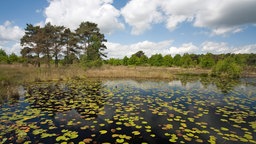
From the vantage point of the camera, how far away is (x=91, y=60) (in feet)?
82.4

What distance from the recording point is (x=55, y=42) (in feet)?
102

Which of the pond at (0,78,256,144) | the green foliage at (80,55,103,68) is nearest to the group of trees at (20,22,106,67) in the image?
the green foliage at (80,55,103,68)

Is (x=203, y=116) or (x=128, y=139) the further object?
(x=203, y=116)

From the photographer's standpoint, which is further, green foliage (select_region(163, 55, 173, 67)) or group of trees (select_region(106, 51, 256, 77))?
green foliage (select_region(163, 55, 173, 67))

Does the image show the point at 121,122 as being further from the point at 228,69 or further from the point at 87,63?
the point at 228,69

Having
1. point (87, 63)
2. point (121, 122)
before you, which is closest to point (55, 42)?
point (87, 63)

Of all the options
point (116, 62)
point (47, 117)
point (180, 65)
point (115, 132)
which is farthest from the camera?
point (116, 62)

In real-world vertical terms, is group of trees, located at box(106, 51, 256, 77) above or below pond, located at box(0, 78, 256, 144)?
above

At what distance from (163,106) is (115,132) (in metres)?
3.58

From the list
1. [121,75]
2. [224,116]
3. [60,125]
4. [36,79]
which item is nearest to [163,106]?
[224,116]

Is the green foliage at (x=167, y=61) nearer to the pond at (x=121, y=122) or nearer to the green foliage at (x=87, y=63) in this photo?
the green foliage at (x=87, y=63)

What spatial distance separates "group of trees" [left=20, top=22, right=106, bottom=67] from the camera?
2906 centimetres

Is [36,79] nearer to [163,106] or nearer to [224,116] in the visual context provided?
[163,106]

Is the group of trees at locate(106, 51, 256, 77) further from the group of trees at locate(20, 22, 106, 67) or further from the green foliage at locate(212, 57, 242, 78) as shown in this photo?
the group of trees at locate(20, 22, 106, 67)
